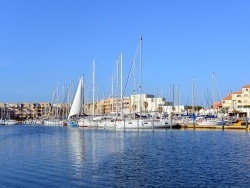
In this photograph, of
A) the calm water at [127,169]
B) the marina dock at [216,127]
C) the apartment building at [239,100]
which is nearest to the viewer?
the calm water at [127,169]

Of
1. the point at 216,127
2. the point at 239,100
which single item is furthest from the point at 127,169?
the point at 239,100

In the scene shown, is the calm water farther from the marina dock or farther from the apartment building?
the apartment building

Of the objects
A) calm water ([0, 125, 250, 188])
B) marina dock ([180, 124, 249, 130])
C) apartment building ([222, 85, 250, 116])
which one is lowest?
calm water ([0, 125, 250, 188])

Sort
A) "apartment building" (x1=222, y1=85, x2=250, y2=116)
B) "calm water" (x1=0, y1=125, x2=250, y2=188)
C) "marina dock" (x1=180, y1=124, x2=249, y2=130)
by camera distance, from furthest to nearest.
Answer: "apartment building" (x1=222, y1=85, x2=250, y2=116), "marina dock" (x1=180, y1=124, x2=249, y2=130), "calm water" (x1=0, y1=125, x2=250, y2=188)

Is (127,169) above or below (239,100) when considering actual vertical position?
below

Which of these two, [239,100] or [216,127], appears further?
[239,100]

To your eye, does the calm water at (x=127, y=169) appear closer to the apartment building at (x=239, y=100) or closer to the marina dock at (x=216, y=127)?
the marina dock at (x=216, y=127)

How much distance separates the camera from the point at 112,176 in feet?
82.4

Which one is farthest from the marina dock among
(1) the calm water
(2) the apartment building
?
(2) the apartment building

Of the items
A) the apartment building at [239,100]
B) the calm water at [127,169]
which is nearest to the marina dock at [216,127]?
the calm water at [127,169]

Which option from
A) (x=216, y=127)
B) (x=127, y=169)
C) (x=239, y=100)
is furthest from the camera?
(x=239, y=100)

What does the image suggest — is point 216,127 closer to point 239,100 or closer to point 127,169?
point 127,169

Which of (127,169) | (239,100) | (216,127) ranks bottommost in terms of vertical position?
(127,169)

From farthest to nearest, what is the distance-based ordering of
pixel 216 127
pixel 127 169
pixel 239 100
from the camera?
→ pixel 239 100, pixel 216 127, pixel 127 169
